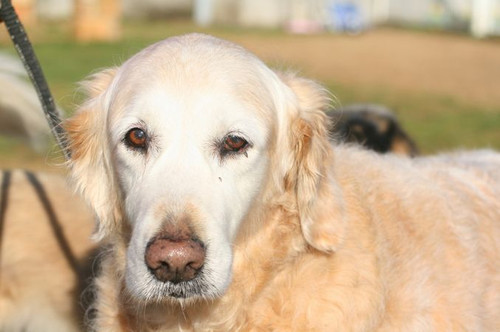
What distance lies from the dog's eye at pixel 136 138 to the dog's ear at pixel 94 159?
0.29m

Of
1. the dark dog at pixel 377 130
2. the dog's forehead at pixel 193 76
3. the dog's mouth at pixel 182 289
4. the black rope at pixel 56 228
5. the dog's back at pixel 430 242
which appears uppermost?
the dog's forehead at pixel 193 76

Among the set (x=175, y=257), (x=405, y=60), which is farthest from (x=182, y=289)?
(x=405, y=60)

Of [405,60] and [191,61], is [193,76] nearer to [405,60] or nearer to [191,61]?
[191,61]

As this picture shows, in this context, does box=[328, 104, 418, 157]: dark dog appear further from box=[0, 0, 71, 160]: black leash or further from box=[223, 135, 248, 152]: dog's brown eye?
box=[223, 135, 248, 152]: dog's brown eye

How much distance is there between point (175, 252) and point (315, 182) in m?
0.74

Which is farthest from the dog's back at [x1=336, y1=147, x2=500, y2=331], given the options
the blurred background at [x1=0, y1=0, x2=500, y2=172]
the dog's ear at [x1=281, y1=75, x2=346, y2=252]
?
the blurred background at [x1=0, y1=0, x2=500, y2=172]

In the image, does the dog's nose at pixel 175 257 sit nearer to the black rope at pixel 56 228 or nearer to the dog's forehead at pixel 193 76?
the dog's forehead at pixel 193 76

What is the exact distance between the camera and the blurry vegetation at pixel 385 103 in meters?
10.5

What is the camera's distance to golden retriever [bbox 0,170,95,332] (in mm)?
4840

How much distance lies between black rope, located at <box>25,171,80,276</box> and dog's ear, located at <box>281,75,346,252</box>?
5.94 ft

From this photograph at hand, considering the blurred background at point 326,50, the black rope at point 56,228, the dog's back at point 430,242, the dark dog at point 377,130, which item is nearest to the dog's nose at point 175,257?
the dog's back at point 430,242

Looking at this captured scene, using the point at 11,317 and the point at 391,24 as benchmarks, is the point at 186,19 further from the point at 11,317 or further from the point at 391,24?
the point at 11,317

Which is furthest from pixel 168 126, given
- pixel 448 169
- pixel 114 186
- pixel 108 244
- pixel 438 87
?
pixel 438 87

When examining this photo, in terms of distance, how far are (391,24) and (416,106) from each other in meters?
19.4
